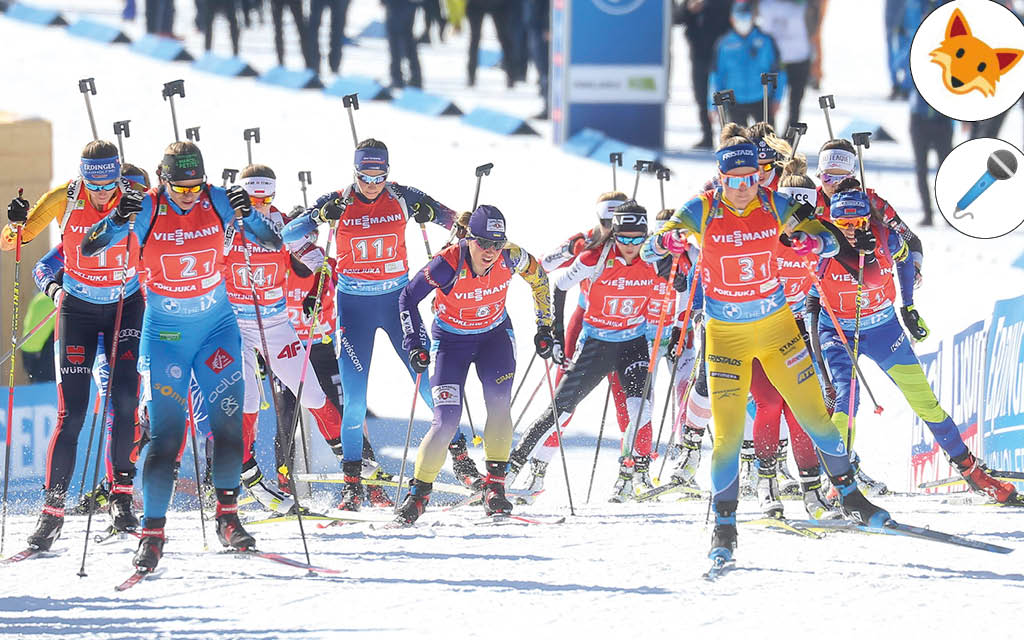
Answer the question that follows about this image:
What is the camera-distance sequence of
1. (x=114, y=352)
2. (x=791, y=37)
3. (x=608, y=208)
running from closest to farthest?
(x=114, y=352) < (x=608, y=208) < (x=791, y=37)

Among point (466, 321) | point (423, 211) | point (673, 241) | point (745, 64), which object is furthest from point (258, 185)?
point (745, 64)

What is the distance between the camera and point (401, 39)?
19.3 metres

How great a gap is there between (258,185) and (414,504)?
6.84 ft

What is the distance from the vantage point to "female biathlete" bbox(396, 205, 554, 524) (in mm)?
8828

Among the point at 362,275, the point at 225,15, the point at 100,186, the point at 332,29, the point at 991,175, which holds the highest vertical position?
the point at 225,15

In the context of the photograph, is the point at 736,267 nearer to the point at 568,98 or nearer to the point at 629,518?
the point at 629,518

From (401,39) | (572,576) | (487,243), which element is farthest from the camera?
(401,39)

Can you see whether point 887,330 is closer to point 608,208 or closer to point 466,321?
point 608,208

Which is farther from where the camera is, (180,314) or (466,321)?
(466,321)

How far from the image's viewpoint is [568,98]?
1738 cm

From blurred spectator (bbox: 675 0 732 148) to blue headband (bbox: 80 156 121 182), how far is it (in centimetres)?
967

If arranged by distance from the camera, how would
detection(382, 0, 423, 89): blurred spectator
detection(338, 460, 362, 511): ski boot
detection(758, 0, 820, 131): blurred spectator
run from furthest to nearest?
1. detection(382, 0, 423, 89): blurred spectator
2. detection(758, 0, 820, 131): blurred spectator
3. detection(338, 460, 362, 511): ski boot

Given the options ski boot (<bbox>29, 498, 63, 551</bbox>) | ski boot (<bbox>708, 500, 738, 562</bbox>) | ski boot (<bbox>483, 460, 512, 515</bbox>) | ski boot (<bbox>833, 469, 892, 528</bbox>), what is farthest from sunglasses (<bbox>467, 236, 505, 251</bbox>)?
ski boot (<bbox>29, 498, 63, 551</bbox>)

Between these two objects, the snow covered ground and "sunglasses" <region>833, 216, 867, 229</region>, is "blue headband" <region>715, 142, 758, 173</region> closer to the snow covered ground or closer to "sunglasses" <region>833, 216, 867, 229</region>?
"sunglasses" <region>833, 216, 867, 229</region>
